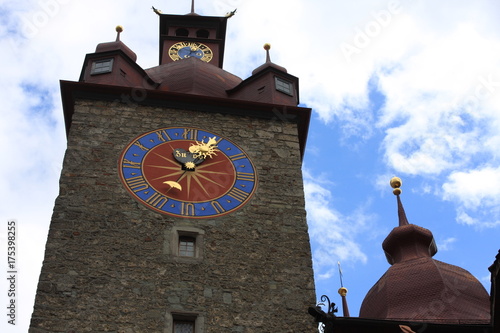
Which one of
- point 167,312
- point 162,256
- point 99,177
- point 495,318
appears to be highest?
point 99,177

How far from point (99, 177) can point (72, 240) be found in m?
1.48

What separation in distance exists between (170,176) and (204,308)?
2980 mm

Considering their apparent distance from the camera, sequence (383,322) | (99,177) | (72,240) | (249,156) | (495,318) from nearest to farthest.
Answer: (495,318), (383,322), (72,240), (99,177), (249,156)

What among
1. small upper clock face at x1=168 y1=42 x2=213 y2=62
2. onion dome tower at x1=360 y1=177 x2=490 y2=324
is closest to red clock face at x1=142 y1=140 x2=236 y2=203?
onion dome tower at x1=360 y1=177 x2=490 y2=324

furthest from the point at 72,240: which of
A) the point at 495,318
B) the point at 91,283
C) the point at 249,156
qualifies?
the point at 495,318

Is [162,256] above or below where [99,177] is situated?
below

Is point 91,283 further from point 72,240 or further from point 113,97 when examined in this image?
point 113,97

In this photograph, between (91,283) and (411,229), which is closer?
(91,283)

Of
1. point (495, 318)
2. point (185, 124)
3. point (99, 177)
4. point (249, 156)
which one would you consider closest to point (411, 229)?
point (249, 156)

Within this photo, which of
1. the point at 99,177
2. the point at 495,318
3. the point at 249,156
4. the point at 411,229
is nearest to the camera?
the point at 495,318

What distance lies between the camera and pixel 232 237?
13594 mm

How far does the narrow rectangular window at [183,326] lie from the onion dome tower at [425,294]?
11.1 ft

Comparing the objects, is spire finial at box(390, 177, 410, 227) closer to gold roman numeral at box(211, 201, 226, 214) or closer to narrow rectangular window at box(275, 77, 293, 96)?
narrow rectangular window at box(275, 77, 293, 96)

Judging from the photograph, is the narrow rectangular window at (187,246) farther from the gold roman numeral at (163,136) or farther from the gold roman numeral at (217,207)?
the gold roman numeral at (163,136)
